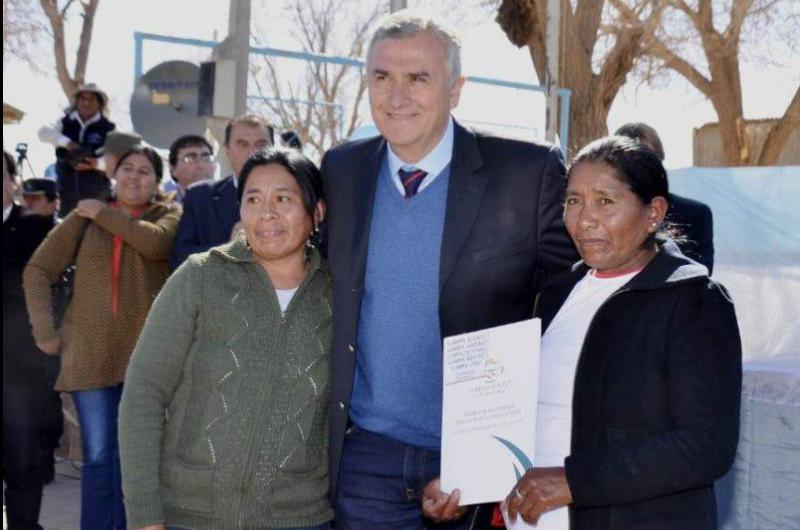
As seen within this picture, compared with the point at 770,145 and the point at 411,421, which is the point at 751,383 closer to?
the point at 411,421

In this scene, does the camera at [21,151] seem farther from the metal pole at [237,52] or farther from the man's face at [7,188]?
the man's face at [7,188]

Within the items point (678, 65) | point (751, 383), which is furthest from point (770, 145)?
point (678, 65)

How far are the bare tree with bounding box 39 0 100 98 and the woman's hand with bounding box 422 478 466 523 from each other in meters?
23.8

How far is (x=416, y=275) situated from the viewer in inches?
130

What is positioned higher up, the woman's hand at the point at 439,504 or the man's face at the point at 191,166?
the man's face at the point at 191,166

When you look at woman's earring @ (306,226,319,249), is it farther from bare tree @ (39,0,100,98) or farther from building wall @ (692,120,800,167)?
bare tree @ (39,0,100,98)

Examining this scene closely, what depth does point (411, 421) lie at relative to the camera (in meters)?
3.30

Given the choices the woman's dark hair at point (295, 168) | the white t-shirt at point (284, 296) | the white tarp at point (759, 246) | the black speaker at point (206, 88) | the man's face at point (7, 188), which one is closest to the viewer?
the white t-shirt at point (284, 296)

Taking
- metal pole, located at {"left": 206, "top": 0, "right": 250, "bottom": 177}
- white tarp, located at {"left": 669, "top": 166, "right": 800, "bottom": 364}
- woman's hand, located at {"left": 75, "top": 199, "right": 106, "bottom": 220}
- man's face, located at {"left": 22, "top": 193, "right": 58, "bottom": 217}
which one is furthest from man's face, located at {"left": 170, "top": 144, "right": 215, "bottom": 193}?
white tarp, located at {"left": 669, "top": 166, "right": 800, "bottom": 364}

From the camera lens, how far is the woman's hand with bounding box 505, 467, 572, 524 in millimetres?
2740

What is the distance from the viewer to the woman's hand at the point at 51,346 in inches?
228

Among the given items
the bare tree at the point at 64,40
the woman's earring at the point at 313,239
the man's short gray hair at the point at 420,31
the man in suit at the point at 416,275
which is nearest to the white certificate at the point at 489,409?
the man in suit at the point at 416,275

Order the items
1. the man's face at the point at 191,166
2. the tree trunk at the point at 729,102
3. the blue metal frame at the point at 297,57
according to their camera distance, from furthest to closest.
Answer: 1. the blue metal frame at the point at 297,57
2. the tree trunk at the point at 729,102
3. the man's face at the point at 191,166

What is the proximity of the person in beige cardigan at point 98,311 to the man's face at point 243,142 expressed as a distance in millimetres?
499
